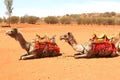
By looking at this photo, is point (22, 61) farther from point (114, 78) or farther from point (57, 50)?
point (114, 78)

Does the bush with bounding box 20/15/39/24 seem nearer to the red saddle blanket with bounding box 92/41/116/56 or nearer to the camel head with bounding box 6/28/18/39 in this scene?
the camel head with bounding box 6/28/18/39

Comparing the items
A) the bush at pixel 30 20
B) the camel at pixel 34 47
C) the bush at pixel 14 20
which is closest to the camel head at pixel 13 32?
the camel at pixel 34 47

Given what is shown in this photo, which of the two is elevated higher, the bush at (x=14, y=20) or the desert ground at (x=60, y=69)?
the desert ground at (x=60, y=69)

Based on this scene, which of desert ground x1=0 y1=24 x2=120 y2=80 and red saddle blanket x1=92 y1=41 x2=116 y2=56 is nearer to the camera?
desert ground x1=0 y1=24 x2=120 y2=80

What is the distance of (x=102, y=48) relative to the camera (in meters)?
14.7

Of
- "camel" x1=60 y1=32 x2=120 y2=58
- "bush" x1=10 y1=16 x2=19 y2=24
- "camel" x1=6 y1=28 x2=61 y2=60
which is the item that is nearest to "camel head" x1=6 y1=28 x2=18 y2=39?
"camel" x1=6 y1=28 x2=61 y2=60

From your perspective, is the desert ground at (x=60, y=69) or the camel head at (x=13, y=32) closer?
the desert ground at (x=60, y=69)

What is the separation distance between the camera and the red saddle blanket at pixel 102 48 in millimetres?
14664

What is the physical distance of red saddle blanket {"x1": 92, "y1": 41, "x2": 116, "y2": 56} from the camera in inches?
577

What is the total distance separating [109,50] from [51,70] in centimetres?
339

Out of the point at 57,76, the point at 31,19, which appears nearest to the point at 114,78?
the point at 57,76

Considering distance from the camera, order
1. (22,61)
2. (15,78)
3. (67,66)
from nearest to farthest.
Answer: (15,78), (67,66), (22,61)

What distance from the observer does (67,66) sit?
12867 mm

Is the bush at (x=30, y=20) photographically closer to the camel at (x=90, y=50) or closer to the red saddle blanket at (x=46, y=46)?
the red saddle blanket at (x=46, y=46)
